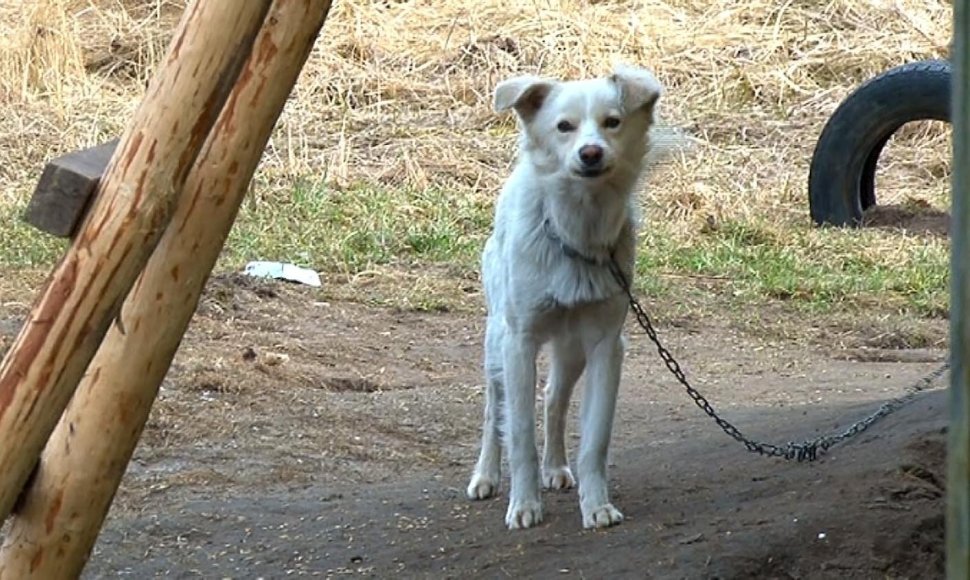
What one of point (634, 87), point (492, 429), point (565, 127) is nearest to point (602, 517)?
point (492, 429)

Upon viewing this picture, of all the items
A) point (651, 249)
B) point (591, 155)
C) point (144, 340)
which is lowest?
point (144, 340)

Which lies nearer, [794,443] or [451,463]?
[794,443]

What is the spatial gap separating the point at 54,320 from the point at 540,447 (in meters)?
3.84

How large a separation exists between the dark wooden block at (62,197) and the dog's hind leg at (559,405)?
260 centimetres

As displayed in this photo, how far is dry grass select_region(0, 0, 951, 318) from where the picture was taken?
486 inches

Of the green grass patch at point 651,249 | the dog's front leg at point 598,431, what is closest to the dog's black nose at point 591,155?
the dog's front leg at point 598,431

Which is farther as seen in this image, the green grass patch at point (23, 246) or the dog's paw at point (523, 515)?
the green grass patch at point (23, 246)

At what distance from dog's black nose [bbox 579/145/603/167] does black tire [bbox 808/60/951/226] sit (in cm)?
667

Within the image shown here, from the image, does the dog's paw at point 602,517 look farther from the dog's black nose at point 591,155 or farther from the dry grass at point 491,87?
the dry grass at point 491,87

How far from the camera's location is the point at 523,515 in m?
5.26

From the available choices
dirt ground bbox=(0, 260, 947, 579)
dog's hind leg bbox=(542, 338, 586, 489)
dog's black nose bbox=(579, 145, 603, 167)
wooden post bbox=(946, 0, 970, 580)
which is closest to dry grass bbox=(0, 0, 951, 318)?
dirt ground bbox=(0, 260, 947, 579)

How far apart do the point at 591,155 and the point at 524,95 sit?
36cm

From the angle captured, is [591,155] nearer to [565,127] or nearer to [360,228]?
[565,127]

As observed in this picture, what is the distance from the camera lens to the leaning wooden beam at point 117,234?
306 centimetres
